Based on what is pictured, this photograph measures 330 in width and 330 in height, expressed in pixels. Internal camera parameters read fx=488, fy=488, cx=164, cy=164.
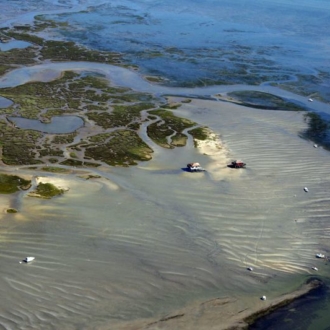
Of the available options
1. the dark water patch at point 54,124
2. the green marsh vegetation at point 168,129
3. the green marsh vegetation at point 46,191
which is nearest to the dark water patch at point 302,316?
the green marsh vegetation at point 46,191

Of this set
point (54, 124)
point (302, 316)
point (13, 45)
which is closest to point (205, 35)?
point (13, 45)

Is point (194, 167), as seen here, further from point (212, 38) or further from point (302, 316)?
point (212, 38)

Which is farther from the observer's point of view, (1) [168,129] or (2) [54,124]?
(2) [54,124]

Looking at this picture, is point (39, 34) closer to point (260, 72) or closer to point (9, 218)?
point (260, 72)

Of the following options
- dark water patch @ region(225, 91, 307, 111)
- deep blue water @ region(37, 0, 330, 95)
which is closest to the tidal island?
dark water patch @ region(225, 91, 307, 111)

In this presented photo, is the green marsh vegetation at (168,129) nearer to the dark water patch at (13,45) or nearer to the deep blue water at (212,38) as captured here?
the deep blue water at (212,38)

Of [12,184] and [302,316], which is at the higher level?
[302,316]

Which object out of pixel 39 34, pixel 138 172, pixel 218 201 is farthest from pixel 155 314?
pixel 39 34
